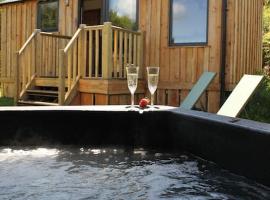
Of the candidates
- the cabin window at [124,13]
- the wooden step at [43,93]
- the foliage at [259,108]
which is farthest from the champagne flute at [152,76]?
the cabin window at [124,13]

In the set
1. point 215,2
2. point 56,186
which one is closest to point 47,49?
point 215,2

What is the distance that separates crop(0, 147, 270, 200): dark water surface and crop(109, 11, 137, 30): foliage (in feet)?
19.2

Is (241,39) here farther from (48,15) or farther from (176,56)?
(48,15)

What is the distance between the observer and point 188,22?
854cm

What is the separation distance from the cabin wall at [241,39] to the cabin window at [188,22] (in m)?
0.52

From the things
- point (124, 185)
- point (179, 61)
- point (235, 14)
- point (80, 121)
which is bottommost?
point (124, 185)

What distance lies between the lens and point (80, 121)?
157 inches

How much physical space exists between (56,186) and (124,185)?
41 centimetres

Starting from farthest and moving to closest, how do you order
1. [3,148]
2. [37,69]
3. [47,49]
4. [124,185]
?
[47,49] → [37,69] → [3,148] → [124,185]

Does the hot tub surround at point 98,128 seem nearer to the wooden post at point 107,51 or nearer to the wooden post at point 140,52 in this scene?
the wooden post at point 107,51

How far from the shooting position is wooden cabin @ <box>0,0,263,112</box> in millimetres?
8000

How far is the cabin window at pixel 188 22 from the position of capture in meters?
8.33

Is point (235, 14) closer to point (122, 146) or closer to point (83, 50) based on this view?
point (83, 50)

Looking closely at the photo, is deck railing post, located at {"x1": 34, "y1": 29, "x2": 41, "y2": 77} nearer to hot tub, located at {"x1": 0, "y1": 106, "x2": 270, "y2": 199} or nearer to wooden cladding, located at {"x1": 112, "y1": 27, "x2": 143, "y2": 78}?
wooden cladding, located at {"x1": 112, "y1": 27, "x2": 143, "y2": 78}
